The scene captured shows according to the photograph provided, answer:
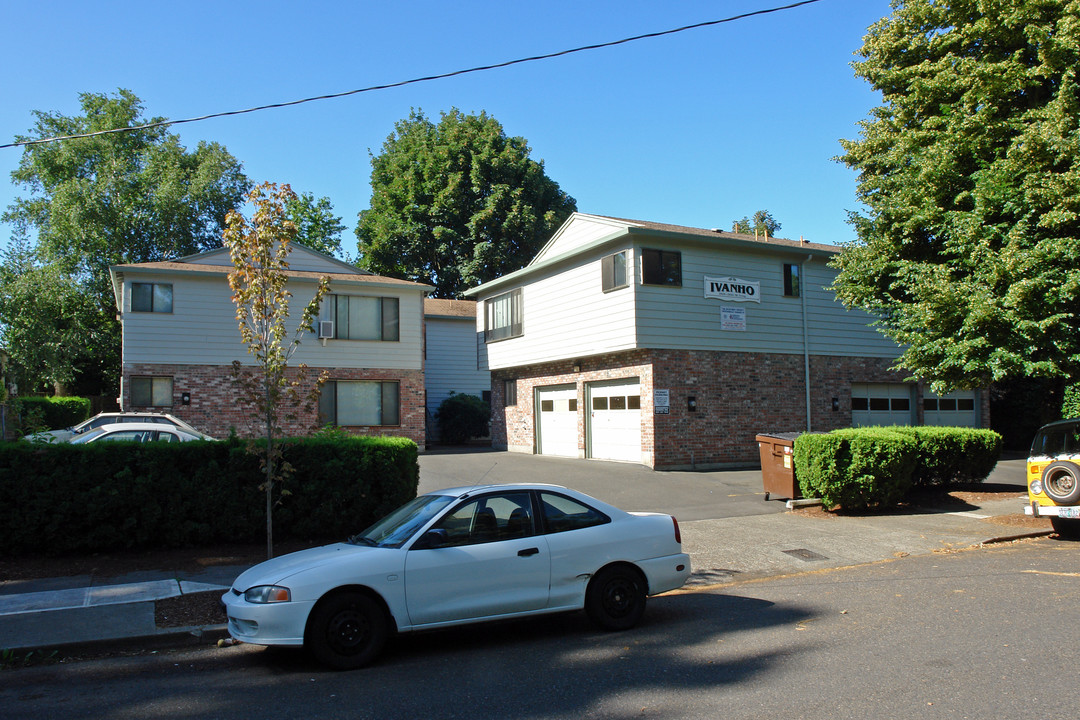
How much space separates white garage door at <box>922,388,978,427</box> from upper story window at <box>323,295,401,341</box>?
668 inches

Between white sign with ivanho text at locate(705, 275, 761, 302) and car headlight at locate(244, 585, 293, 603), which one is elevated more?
white sign with ivanho text at locate(705, 275, 761, 302)

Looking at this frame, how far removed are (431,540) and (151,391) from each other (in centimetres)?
1974

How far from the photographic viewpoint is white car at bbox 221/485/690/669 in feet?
19.3

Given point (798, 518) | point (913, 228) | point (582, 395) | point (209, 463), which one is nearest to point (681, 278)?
point (582, 395)

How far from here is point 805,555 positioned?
34.5 feet

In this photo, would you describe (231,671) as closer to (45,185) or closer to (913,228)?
(913,228)

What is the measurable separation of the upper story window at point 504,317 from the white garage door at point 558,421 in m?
2.38

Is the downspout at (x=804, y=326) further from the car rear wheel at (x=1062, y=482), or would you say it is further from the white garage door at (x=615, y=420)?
the car rear wheel at (x=1062, y=482)

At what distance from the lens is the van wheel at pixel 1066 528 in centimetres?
1163

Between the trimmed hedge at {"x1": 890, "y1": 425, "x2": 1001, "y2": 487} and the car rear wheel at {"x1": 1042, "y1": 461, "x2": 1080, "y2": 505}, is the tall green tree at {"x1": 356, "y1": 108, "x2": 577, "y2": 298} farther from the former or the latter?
the car rear wheel at {"x1": 1042, "y1": 461, "x2": 1080, "y2": 505}

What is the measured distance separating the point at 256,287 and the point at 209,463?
302cm

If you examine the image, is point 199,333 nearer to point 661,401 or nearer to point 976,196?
point 661,401

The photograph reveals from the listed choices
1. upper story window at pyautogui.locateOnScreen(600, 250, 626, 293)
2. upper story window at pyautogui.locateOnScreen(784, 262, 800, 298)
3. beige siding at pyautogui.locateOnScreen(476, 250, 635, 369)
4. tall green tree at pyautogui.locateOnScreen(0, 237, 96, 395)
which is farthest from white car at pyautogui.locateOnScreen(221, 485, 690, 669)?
tall green tree at pyautogui.locateOnScreen(0, 237, 96, 395)

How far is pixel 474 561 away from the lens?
6309 millimetres
